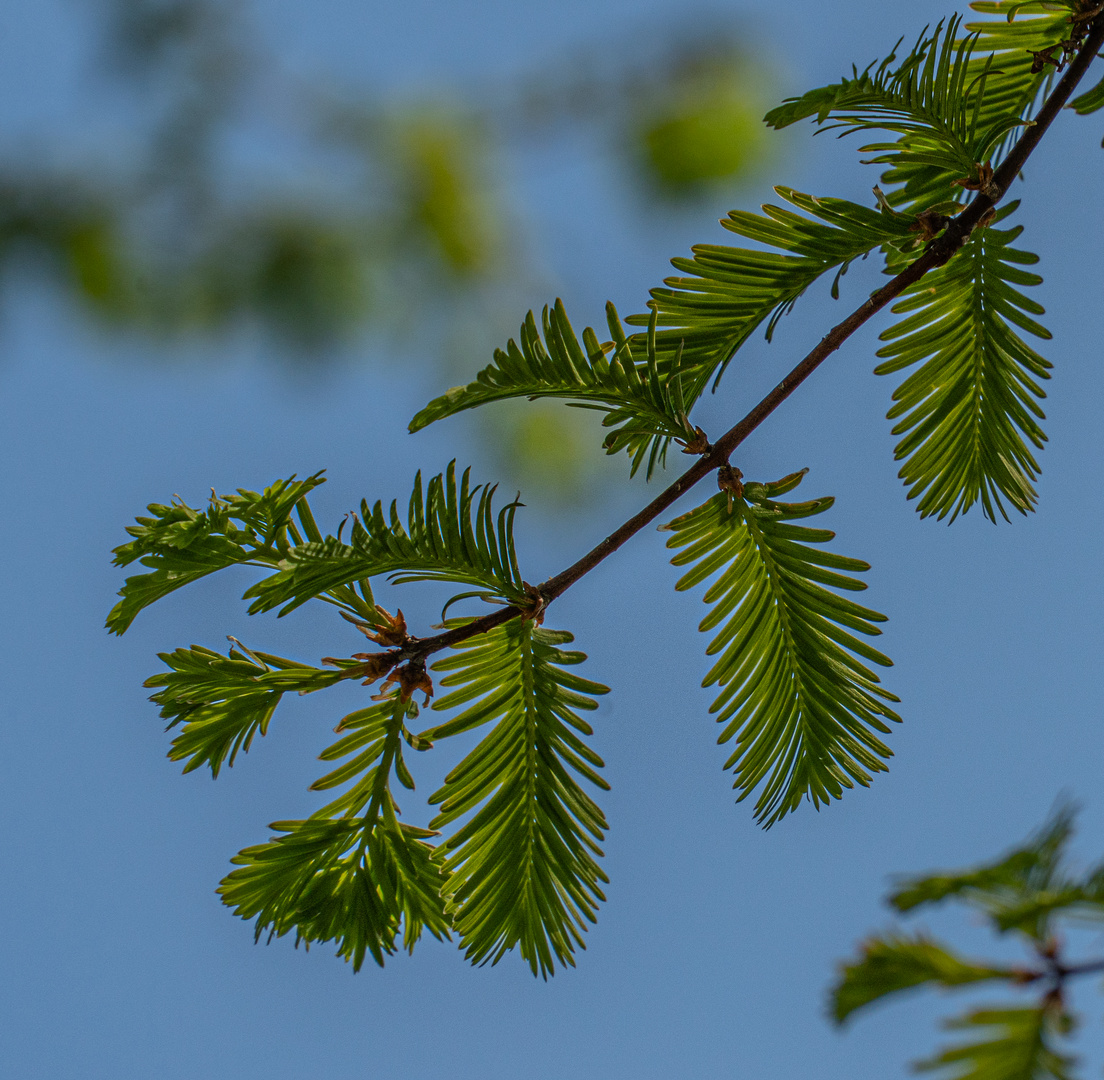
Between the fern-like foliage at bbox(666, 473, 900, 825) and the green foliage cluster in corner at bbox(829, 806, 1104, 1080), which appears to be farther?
the fern-like foliage at bbox(666, 473, 900, 825)

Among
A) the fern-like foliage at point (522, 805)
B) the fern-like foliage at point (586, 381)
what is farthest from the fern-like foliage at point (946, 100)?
the fern-like foliage at point (522, 805)

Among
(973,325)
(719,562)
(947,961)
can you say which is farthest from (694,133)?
(947,961)

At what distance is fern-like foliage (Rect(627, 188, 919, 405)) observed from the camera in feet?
2.93

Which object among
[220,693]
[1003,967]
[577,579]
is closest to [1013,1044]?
[1003,967]

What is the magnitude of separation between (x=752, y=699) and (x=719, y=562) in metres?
0.14

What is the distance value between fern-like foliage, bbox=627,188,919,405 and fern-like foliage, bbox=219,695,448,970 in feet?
1.41

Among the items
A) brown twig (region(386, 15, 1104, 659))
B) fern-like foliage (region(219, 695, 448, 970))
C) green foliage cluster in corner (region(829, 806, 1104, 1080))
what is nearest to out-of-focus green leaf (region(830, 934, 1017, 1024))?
green foliage cluster in corner (region(829, 806, 1104, 1080))

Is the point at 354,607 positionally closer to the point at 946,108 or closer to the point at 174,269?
the point at 946,108

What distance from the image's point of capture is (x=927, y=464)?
1032 mm

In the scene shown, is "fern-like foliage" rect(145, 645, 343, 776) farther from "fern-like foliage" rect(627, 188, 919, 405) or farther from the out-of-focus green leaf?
the out-of-focus green leaf

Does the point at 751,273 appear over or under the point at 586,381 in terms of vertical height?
over

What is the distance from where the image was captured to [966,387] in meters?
1.02

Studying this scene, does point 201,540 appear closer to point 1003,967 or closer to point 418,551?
point 418,551

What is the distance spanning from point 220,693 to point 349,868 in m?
0.20
